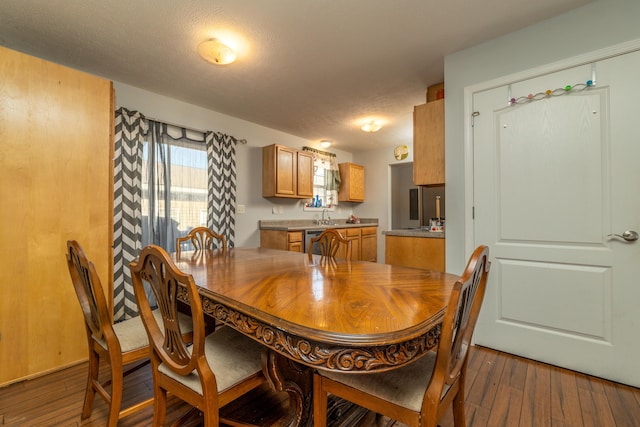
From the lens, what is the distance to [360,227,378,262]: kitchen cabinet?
512cm

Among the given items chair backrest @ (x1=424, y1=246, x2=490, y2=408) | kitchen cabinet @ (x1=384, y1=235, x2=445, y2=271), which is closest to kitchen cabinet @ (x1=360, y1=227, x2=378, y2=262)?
kitchen cabinet @ (x1=384, y1=235, x2=445, y2=271)

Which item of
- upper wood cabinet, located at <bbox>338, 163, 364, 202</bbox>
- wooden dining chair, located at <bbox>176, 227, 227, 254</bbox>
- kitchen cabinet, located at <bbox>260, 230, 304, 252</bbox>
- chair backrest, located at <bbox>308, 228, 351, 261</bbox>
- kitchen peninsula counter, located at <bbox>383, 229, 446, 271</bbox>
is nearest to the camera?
chair backrest, located at <bbox>308, 228, 351, 261</bbox>

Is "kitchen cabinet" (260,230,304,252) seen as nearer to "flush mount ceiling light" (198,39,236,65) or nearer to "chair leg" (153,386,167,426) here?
"flush mount ceiling light" (198,39,236,65)

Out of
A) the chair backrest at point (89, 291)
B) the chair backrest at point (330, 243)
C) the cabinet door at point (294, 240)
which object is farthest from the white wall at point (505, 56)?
the chair backrest at point (89, 291)

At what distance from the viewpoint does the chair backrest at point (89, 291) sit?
1.20 metres

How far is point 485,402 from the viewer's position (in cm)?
158

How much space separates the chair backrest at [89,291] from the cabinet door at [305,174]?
3166mm

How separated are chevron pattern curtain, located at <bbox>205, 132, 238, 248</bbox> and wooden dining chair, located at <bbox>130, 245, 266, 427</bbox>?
2496 mm

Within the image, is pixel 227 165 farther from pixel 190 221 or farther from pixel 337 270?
pixel 337 270

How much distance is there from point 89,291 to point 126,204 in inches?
70.0

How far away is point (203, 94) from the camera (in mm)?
3127

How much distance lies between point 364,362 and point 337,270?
34.4 inches

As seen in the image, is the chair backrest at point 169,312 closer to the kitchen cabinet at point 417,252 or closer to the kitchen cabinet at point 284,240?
the kitchen cabinet at point 417,252

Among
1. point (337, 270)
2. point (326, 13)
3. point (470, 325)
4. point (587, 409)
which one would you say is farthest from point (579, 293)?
point (326, 13)
